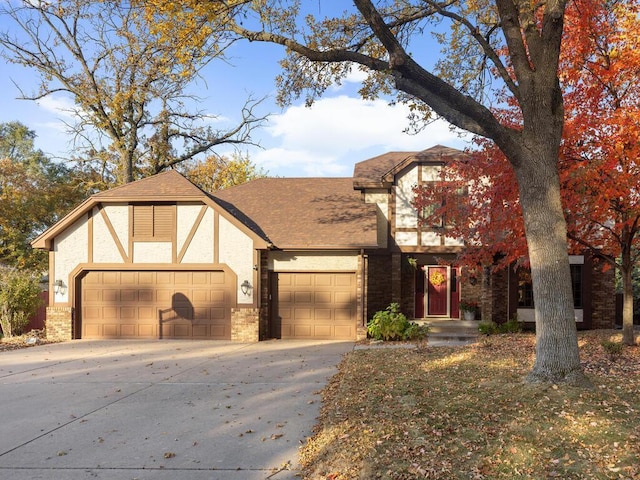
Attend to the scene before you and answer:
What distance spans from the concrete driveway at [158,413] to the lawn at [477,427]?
601 millimetres

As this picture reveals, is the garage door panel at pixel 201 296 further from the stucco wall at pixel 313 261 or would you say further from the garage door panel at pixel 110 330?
the garage door panel at pixel 110 330

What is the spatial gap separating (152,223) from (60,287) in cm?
358

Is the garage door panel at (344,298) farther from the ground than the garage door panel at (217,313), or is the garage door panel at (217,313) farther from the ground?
the garage door panel at (344,298)

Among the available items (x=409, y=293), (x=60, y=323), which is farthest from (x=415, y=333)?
(x=60, y=323)

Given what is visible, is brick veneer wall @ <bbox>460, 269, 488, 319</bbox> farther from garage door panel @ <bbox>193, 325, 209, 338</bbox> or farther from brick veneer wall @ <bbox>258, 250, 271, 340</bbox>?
garage door panel @ <bbox>193, 325, 209, 338</bbox>

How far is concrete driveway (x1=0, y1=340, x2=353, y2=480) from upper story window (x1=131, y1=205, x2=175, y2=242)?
3968mm

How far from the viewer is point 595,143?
31.4ft

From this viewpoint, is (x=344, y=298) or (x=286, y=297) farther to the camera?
(x=286, y=297)

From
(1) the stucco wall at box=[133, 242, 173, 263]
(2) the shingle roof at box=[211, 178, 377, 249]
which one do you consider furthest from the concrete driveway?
(2) the shingle roof at box=[211, 178, 377, 249]

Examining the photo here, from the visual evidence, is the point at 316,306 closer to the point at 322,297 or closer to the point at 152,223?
the point at 322,297

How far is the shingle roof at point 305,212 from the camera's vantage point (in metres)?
14.8

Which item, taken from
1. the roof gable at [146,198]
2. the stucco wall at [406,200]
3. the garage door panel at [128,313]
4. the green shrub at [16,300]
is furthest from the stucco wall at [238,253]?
the green shrub at [16,300]

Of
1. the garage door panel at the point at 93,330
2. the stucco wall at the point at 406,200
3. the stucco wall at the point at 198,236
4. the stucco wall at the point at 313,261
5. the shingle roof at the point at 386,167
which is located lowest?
the garage door panel at the point at 93,330

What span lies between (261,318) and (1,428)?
8.56 meters
